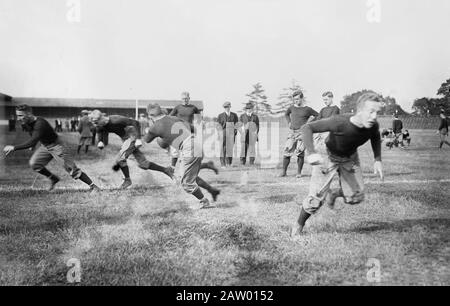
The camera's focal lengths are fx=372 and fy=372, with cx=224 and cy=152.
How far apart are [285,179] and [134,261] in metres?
5.70

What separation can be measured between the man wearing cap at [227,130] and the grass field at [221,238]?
3770 mm

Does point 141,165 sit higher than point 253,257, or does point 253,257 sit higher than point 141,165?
point 141,165

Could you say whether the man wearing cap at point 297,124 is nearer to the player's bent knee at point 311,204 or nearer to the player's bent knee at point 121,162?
the player's bent knee at point 121,162

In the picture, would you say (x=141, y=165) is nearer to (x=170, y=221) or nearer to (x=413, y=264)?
(x=170, y=221)

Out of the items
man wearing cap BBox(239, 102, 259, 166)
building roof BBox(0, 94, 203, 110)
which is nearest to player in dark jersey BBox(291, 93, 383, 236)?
man wearing cap BBox(239, 102, 259, 166)

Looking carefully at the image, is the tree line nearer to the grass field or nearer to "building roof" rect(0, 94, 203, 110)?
the grass field

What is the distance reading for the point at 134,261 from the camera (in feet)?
12.3

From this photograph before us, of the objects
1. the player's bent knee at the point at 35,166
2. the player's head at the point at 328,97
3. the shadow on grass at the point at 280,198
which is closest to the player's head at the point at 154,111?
the shadow on grass at the point at 280,198

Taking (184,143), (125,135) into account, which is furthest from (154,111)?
(125,135)

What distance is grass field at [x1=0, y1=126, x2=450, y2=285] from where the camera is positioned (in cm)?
351

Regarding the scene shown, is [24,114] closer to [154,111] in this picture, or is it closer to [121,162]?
[121,162]

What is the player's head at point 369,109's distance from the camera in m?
4.12

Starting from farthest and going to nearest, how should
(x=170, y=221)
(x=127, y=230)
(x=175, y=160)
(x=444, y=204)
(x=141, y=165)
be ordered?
(x=175, y=160)
(x=141, y=165)
(x=444, y=204)
(x=170, y=221)
(x=127, y=230)
